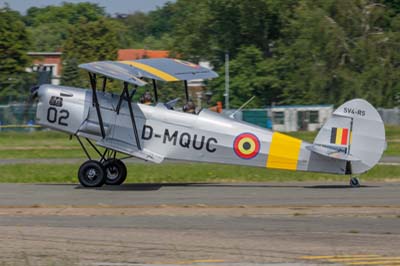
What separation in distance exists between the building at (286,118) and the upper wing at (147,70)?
2992 cm

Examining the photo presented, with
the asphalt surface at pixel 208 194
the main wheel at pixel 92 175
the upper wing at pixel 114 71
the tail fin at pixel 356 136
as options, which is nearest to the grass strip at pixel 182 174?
the asphalt surface at pixel 208 194

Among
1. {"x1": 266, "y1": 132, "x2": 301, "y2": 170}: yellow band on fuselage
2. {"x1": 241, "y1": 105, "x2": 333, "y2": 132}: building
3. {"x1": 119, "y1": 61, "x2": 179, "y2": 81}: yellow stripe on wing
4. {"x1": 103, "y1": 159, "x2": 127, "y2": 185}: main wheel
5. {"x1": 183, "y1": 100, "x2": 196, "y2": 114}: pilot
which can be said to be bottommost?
{"x1": 241, "y1": 105, "x2": 333, "y2": 132}: building

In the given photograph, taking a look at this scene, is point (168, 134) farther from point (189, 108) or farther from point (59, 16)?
point (59, 16)

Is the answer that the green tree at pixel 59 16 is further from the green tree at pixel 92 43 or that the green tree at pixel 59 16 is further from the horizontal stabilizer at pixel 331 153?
the horizontal stabilizer at pixel 331 153

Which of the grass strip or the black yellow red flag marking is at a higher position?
the black yellow red flag marking

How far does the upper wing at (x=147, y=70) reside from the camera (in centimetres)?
1739

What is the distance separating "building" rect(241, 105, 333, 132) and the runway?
31415 mm

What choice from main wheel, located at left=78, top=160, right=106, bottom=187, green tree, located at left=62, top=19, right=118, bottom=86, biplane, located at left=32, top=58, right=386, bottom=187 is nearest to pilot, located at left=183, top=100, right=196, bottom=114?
biplane, located at left=32, top=58, right=386, bottom=187

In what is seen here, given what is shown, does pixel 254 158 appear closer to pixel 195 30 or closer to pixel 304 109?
pixel 304 109

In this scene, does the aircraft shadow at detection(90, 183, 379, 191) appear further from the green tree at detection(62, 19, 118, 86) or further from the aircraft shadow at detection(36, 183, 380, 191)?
the green tree at detection(62, 19, 118, 86)

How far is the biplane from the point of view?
56.2ft

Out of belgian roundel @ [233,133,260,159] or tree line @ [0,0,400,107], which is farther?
tree line @ [0,0,400,107]

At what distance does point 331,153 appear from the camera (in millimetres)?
17125

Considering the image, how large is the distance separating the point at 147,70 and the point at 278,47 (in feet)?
159
